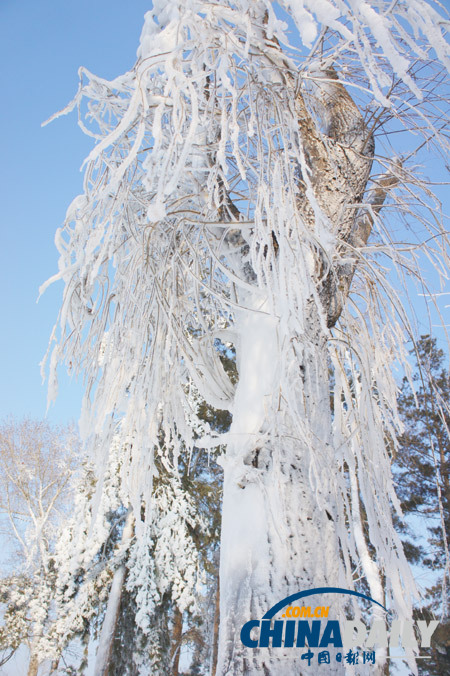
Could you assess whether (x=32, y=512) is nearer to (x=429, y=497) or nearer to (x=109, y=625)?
(x=109, y=625)

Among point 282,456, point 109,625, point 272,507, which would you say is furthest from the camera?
point 109,625

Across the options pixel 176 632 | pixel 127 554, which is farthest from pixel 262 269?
pixel 176 632

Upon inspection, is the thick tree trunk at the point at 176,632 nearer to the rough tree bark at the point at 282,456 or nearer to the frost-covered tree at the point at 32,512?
the frost-covered tree at the point at 32,512

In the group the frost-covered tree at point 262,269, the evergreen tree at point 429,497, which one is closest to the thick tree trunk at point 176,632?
the evergreen tree at point 429,497

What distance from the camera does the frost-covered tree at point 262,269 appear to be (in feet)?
4.83

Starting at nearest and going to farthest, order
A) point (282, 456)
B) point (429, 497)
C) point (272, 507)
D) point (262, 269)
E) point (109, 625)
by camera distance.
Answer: point (272, 507)
point (282, 456)
point (262, 269)
point (109, 625)
point (429, 497)

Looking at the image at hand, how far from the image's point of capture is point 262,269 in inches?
84.4

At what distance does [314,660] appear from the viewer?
138 centimetres

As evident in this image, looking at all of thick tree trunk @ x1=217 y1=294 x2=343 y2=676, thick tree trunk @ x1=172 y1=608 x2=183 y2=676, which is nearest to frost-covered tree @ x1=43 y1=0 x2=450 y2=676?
thick tree trunk @ x1=217 y1=294 x2=343 y2=676

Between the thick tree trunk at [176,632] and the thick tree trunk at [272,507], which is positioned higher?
the thick tree trunk at [272,507]

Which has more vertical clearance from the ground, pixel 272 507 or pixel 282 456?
pixel 282 456

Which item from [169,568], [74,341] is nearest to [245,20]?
[74,341]

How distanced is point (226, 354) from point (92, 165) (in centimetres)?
944

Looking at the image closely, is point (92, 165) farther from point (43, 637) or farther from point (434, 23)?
point (43, 637)
